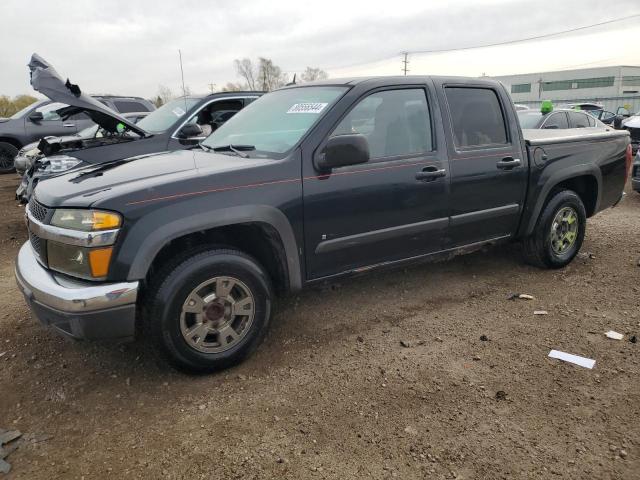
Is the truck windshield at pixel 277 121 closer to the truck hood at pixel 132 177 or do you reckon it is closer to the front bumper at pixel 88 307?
the truck hood at pixel 132 177

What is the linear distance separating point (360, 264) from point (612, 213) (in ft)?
18.8

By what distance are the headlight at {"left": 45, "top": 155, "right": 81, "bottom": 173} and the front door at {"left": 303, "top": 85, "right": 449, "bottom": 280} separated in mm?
3673

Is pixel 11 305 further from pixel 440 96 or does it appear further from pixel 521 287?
pixel 521 287

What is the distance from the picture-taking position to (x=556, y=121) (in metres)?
9.54

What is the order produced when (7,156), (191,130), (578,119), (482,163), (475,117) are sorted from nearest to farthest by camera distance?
(482,163) < (475,117) < (191,130) < (578,119) < (7,156)

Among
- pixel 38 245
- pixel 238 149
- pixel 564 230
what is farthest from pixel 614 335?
pixel 38 245

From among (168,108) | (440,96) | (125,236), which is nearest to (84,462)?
(125,236)

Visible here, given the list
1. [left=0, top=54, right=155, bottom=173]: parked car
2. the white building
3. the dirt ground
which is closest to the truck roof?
the dirt ground

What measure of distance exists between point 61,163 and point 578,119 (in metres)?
9.60

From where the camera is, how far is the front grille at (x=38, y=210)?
2.96 m

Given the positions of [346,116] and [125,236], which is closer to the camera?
[125,236]

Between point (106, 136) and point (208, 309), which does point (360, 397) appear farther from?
point (106, 136)

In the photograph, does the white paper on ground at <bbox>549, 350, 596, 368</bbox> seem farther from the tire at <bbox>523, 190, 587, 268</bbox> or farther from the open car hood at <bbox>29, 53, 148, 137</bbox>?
the open car hood at <bbox>29, 53, 148, 137</bbox>

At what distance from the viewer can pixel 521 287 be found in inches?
178
